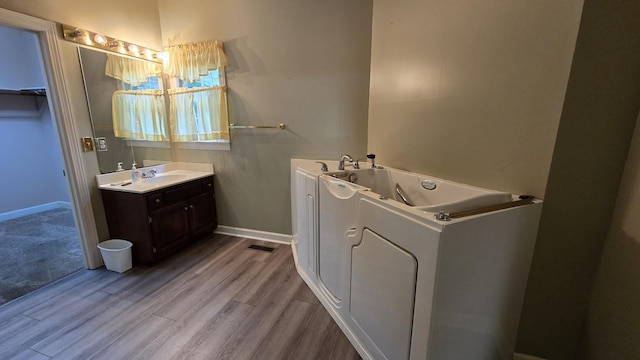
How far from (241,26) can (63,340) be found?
2902mm

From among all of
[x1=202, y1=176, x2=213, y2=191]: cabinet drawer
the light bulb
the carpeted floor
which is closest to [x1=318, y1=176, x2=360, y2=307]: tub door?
[x1=202, y1=176, x2=213, y2=191]: cabinet drawer

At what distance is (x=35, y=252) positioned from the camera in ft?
8.62

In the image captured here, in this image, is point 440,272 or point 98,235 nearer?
point 440,272

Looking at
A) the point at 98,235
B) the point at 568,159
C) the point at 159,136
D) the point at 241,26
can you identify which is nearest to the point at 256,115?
the point at 241,26

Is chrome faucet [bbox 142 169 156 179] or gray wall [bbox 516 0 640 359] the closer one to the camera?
gray wall [bbox 516 0 640 359]

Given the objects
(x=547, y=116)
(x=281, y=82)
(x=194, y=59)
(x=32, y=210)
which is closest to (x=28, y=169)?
(x=32, y=210)

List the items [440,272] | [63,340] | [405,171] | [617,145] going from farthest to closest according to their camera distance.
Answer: [405,171] < [63,340] < [617,145] < [440,272]

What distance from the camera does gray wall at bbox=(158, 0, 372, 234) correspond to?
2.38 meters

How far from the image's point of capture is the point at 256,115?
2.75 meters

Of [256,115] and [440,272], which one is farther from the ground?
[256,115]

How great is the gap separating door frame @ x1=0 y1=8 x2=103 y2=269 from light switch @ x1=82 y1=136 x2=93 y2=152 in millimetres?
46

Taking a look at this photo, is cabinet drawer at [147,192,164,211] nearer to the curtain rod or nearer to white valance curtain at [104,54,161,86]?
the curtain rod

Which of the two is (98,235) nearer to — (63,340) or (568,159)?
(63,340)

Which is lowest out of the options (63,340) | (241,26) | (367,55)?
(63,340)
